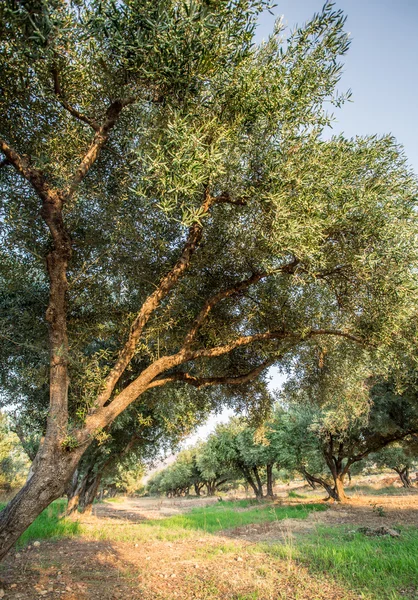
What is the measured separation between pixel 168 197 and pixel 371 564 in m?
9.18

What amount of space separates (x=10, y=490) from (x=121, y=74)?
53.6 metres

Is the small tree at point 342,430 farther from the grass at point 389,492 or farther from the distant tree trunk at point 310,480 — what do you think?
the grass at point 389,492

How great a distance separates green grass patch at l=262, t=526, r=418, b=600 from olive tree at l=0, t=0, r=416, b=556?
4662 mm

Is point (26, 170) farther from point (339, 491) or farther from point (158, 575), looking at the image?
point (339, 491)

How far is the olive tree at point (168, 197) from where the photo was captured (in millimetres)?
5324

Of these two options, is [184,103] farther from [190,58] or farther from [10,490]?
[10,490]

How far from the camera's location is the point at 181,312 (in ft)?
31.0

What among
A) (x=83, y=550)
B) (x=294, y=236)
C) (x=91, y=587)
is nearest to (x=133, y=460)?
(x=83, y=550)

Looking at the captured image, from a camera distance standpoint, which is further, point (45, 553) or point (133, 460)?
point (133, 460)

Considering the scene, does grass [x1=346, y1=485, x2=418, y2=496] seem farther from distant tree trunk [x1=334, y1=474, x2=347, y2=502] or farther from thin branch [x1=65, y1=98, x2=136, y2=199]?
thin branch [x1=65, y1=98, x2=136, y2=199]

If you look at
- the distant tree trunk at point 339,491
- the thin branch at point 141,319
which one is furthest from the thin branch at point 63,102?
the distant tree trunk at point 339,491

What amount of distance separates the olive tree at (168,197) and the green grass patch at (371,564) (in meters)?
4.66

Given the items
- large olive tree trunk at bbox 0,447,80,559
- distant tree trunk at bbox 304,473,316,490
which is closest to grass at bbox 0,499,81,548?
large olive tree trunk at bbox 0,447,80,559

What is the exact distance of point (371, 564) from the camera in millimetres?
7594
